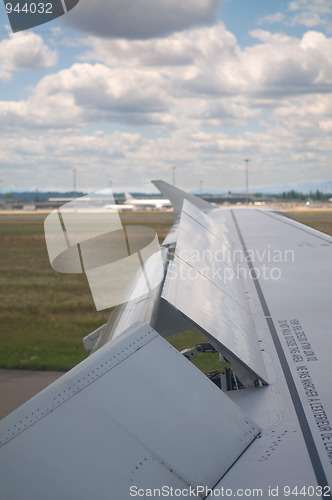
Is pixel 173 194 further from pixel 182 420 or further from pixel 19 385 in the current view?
pixel 182 420

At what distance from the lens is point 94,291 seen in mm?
15703

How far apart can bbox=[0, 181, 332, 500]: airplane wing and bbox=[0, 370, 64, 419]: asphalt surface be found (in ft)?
13.9

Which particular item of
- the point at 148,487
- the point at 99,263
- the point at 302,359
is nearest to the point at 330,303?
the point at 302,359

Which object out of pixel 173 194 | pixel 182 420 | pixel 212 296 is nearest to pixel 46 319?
pixel 173 194

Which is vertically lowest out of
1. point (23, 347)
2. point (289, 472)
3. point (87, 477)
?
point (23, 347)

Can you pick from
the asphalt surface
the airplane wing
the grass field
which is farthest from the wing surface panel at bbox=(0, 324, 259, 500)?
the grass field

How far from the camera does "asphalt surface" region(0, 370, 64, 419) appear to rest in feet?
23.5

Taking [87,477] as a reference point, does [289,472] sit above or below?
below

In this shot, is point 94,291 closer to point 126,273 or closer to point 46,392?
point 126,273

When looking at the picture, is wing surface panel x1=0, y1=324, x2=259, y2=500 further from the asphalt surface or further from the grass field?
the grass field

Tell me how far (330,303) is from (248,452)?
2559mm

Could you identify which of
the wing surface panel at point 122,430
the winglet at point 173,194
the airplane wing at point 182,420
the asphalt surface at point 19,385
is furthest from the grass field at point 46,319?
the wing surface panel at point 122,430

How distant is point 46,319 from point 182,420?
408 inches

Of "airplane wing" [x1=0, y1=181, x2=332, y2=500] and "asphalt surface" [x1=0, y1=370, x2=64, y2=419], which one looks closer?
"airplane wing" [x1=0, y1=181, x2=332, y2=500]
